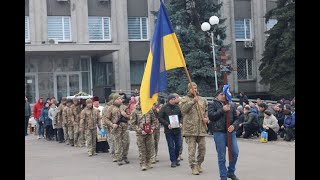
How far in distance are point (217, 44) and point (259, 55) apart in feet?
28.6

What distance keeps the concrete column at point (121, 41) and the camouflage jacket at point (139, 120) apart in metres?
21.3

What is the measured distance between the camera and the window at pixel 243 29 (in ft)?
119

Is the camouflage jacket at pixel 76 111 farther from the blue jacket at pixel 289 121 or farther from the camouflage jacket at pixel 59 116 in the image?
the blue jacket at pixel 289 121

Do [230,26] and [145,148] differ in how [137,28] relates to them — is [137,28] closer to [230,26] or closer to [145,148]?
[230,26]

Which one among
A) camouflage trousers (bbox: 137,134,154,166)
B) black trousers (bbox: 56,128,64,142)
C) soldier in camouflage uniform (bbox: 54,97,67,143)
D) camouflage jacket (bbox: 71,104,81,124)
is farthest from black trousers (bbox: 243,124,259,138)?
black trousers (bbox: 56,128,64,142)

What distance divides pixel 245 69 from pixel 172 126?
26.0m

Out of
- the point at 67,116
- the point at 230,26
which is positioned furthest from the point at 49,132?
the point at 230,26

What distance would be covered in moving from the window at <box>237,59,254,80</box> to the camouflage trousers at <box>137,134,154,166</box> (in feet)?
84.1

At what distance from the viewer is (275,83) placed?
28922 millimetres

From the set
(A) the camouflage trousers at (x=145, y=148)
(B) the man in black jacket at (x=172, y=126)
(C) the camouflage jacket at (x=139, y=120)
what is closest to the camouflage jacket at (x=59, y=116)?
(C) the camouflage jacket at (x=139, y=120)

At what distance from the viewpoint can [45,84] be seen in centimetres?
3222
